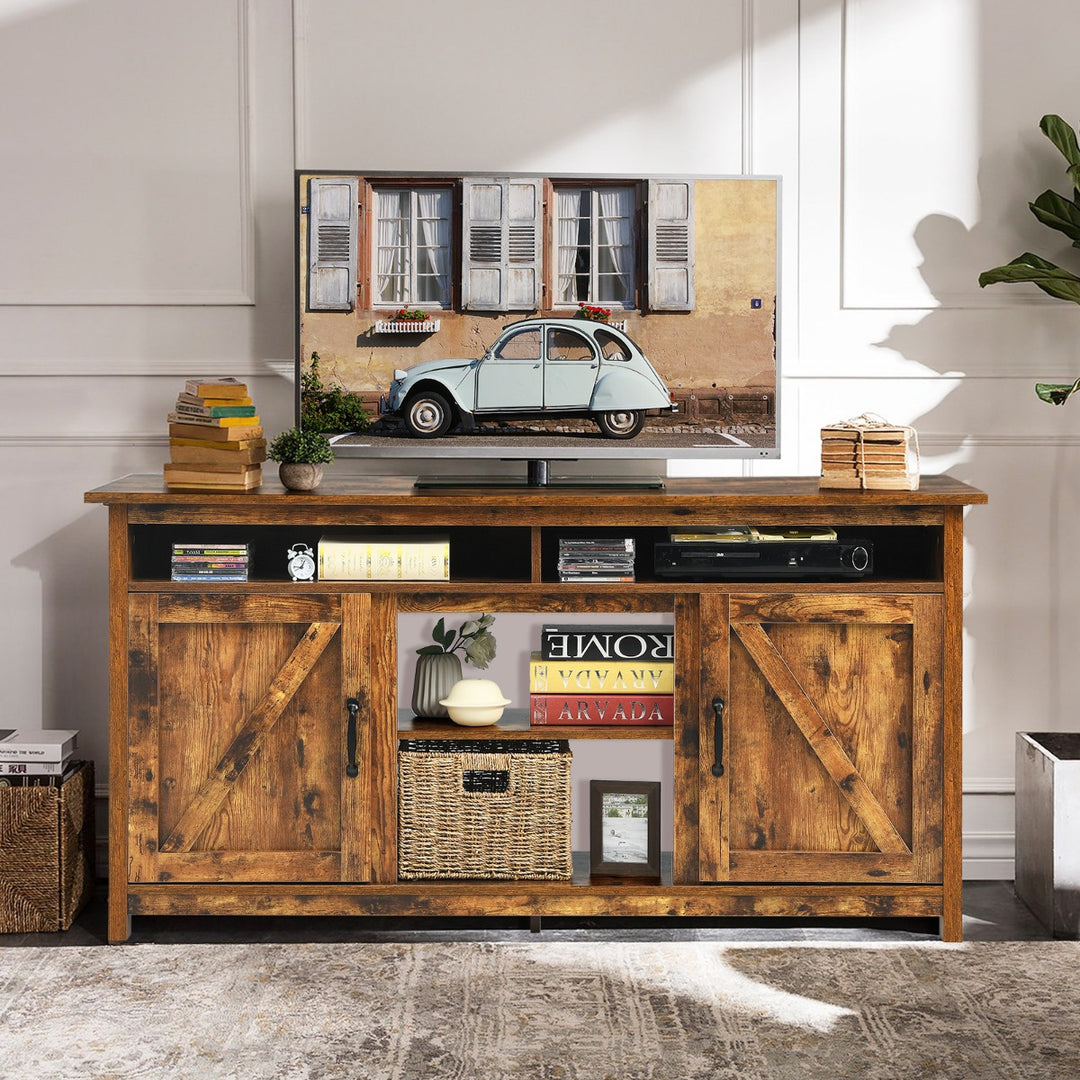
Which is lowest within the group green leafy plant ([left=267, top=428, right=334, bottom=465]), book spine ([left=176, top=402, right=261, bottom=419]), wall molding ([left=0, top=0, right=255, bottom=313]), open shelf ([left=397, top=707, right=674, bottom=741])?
open shelf ([left=397, top=707, right=674, bottom=741])

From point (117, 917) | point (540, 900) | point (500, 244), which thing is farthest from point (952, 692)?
point (117, 917)

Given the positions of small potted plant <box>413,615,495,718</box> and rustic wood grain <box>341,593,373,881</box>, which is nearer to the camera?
rustic wood grain <box>341,593,373,881</box>

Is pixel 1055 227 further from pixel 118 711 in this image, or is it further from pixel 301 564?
pixel 118 711

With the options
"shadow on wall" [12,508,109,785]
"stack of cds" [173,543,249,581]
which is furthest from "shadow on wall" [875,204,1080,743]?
"shadow on wall" [12,508,109,785]

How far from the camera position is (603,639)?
3.14 m

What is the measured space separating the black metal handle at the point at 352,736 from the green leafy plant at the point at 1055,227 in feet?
6.29

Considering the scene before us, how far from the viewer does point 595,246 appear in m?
3.16

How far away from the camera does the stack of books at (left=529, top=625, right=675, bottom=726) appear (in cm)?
310

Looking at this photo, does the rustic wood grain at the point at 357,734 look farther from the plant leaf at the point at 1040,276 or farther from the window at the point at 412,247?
the plant leaf at the point at 1040,276

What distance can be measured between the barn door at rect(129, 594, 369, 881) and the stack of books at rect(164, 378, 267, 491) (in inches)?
11.1

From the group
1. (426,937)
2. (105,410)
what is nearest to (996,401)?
(426,937)

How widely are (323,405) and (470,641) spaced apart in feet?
2.32

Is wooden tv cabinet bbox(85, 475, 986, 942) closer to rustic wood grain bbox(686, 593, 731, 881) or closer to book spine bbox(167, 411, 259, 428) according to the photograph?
rustic wood grain bbox(686, 593, 731, 881)

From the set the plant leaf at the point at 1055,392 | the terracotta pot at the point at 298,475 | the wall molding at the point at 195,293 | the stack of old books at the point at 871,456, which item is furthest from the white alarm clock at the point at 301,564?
the plant leaf at the point at 1055,392
